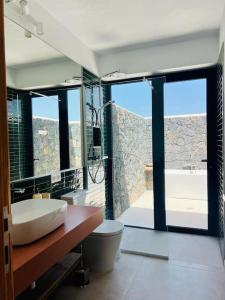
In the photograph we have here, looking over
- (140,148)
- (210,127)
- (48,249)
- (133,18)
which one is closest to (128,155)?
(140,148)

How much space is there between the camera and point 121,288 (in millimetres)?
2209

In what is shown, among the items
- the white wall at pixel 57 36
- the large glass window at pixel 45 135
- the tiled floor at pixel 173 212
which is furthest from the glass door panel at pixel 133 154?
the large glass window at pixel 45 135

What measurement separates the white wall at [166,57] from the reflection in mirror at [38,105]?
2.24 ft

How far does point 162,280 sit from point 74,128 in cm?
188

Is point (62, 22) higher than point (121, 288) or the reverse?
higher

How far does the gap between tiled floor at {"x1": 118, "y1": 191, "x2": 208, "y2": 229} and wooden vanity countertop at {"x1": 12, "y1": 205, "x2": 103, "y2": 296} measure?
1.77 metres

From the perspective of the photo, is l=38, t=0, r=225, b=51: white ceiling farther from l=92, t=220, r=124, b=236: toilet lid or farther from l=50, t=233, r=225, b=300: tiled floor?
l=50, t=233, r=225, b=300: tiled floor

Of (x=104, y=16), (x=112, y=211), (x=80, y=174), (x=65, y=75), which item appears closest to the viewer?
(x=104, y=16)

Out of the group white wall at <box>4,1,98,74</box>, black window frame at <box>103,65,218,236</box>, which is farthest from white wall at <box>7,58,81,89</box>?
black window frame at <box>103,65,218,236</box>

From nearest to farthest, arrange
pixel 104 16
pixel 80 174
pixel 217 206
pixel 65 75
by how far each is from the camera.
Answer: pixel 104 16, pixel 65 75, pixel 80 174, pixel 217 206

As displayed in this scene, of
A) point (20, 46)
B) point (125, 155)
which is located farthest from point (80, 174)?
point (20, 46)

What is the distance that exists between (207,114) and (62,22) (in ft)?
6.94

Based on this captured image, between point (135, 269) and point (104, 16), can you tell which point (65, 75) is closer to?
point (104, 16)

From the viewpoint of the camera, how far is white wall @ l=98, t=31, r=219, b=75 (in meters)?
2.94
